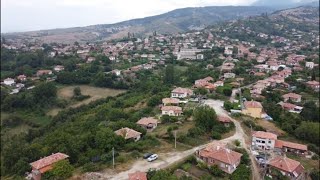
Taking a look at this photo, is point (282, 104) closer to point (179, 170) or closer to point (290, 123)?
point (290, 123)

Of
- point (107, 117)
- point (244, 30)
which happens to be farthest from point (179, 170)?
point (244, 30)

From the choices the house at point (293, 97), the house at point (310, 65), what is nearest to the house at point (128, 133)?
the house at point (293, 97)

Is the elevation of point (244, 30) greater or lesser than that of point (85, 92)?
greater

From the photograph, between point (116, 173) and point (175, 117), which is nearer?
point (116, 173)

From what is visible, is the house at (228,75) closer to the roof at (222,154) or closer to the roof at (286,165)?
the roof at (286,165)

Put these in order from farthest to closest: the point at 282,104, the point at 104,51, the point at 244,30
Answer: the point at 244,30, the point at 104,51, the point at 282,104

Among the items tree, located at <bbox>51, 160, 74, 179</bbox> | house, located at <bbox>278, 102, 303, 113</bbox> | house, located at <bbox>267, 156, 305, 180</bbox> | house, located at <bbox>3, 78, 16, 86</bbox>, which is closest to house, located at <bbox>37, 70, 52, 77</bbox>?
house, located at <bbox>3, 78, 16, 86</bbox>

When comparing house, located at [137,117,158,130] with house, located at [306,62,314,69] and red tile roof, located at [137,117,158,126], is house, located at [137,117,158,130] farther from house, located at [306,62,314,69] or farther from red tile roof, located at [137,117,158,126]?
house, located at [306,62,314,69]
